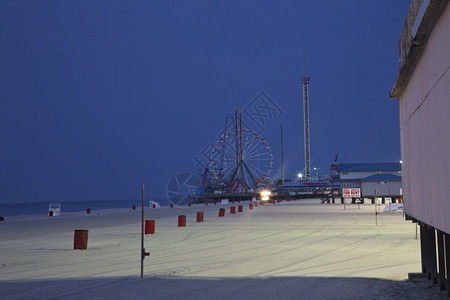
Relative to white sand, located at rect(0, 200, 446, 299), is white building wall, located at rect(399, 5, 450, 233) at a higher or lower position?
higher

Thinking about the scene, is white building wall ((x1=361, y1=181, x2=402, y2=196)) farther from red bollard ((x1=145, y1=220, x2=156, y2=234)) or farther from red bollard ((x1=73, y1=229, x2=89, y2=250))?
red bollard ((x1=73, y1=229, x2=89, y2=250))

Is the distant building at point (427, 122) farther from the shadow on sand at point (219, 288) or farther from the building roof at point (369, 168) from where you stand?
the building roof at point (369, 168)

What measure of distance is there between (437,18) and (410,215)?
16.6 ft

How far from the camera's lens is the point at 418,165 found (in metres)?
9.61

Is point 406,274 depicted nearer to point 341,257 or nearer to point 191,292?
point 341,257

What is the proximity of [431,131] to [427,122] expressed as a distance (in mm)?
424

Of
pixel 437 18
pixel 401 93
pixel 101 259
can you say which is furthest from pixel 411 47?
pixel 101 259

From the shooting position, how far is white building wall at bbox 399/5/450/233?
265 inches

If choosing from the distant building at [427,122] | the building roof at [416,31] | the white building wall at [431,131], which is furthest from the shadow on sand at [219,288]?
the building roof at [416,31]

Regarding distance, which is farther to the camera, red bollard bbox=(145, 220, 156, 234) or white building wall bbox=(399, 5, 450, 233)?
red bollard bbox=(145, 220, 156, 234)

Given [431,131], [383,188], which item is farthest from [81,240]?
[383,188]

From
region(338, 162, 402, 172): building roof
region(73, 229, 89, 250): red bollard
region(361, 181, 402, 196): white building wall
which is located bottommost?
region(73, 229, 89, 250): red bollard

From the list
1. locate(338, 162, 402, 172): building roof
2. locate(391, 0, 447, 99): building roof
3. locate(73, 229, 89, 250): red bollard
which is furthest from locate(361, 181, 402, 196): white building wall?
locate(391, 0, 447, 99): building roof

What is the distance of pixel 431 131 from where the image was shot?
26.0ft
